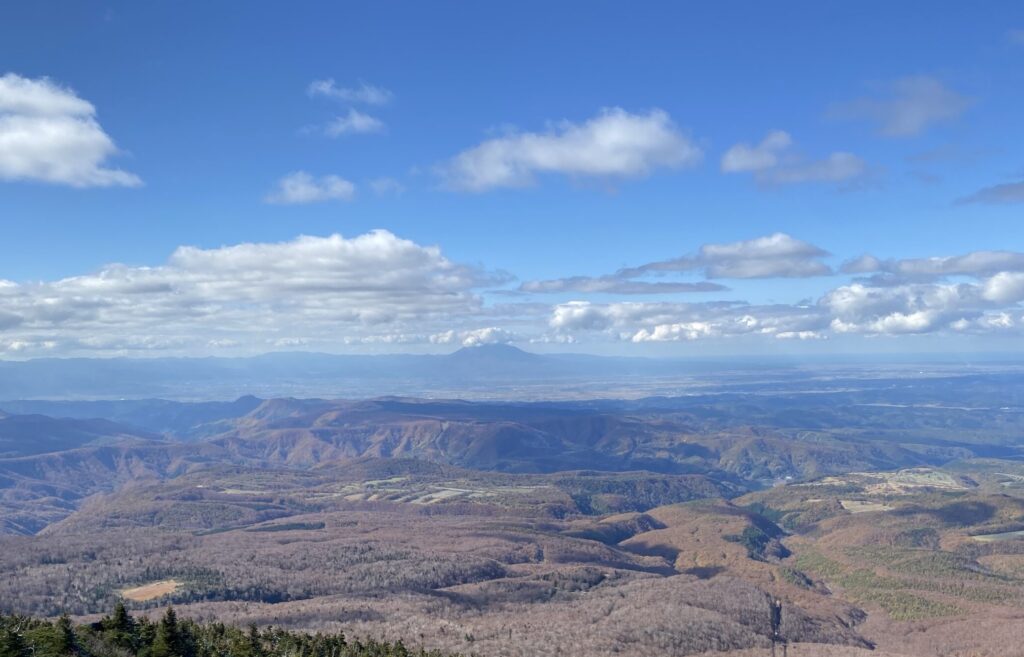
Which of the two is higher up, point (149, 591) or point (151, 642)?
point (151, 642)

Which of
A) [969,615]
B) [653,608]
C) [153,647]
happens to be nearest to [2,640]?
[153,647]

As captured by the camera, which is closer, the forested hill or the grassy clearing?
the forested hill

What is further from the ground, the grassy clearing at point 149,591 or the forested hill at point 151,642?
the forested hill at point 151,642

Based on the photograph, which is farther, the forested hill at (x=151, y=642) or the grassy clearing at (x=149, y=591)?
the grassy clearing at (x=149, y=591)

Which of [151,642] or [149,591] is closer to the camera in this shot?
[151,642]

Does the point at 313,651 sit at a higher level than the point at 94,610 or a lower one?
higher

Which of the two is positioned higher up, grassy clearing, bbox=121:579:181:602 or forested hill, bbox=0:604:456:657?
forested hill, bbox=0:604:456:657

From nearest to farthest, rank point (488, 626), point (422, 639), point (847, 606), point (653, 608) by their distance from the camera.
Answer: point (422, 639), point (488, 626), point (653, 608), point (847, 606)

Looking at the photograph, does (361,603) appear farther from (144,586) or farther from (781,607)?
(781,607)
